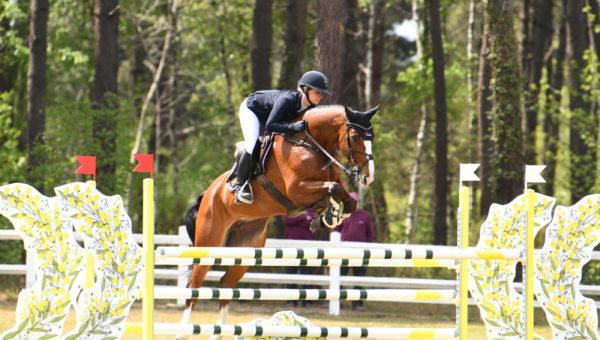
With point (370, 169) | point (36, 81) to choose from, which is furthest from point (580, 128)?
point (370, 169)

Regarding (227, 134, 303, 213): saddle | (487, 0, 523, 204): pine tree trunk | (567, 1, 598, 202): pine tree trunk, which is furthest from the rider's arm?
(487, 0, 523, 204): pine tree trunk

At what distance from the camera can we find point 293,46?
1814 centimetres

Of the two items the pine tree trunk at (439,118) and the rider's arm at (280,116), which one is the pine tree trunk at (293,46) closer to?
the pine tree trunk at (439,118)

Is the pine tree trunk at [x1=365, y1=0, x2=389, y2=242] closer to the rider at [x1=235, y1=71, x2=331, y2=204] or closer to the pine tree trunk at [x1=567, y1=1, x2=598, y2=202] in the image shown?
the pine tree trunk at [x1=567, y1=1, x2=598, y2=202]

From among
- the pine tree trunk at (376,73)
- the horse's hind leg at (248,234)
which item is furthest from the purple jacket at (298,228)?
the pine tree trunk at (376,73)

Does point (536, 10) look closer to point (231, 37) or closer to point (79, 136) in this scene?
point (231, 37)

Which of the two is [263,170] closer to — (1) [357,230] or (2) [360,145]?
(2) [360,145]

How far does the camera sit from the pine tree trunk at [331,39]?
1394cm

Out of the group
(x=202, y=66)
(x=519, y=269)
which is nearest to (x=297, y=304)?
(x=519, y=269)

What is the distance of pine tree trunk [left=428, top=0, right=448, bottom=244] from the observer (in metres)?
20.1

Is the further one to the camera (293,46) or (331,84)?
(293,46)

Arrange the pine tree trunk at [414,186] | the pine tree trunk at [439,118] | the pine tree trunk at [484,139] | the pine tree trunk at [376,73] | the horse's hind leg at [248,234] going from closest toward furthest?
the horse's hind leg at [248,234], the pine tree trunk at [484,139], the pine tree trunk at [439,118], the pine tree trunk at [414,186], the pine tree trunk at [376,73]

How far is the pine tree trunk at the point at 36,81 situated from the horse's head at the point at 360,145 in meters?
9.60

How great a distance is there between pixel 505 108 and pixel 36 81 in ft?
23.7
